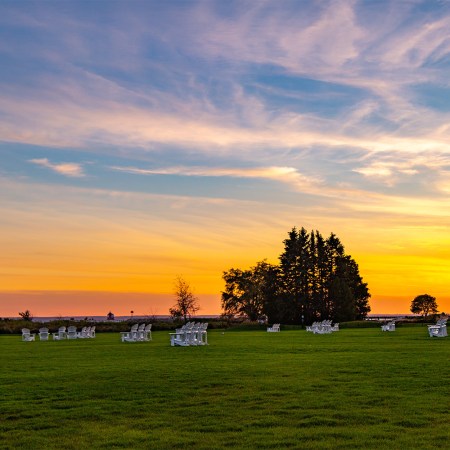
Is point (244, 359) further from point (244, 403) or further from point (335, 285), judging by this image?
point (335, 285)

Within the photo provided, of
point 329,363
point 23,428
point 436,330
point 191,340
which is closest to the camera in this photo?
point 23,428

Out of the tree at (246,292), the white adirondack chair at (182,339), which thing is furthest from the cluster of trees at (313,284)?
the white adirondack chair at (182,339)

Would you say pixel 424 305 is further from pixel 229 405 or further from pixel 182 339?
pixel 229 405

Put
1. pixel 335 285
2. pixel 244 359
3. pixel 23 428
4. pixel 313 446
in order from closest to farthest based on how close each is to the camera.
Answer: pixel 313 446 → pixel 23 428 → pixel 244 359 → pixel 335 285

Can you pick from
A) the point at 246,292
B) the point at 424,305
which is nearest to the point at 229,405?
the point at 246,292

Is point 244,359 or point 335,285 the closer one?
point 244,359

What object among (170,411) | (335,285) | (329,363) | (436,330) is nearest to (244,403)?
(170,411)

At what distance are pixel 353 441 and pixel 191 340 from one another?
949 inches

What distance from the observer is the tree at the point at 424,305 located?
451 feet

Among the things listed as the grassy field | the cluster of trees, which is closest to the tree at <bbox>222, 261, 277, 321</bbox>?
the cluster of trees

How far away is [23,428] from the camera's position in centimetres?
1141

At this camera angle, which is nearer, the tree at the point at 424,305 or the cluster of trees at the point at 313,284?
the cluster of trees at the point at 313,284

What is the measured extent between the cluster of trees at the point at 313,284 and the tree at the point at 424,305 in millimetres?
34065

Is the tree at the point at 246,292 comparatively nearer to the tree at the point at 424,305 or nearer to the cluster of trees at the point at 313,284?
the cluster of trees at the point at 313,284
